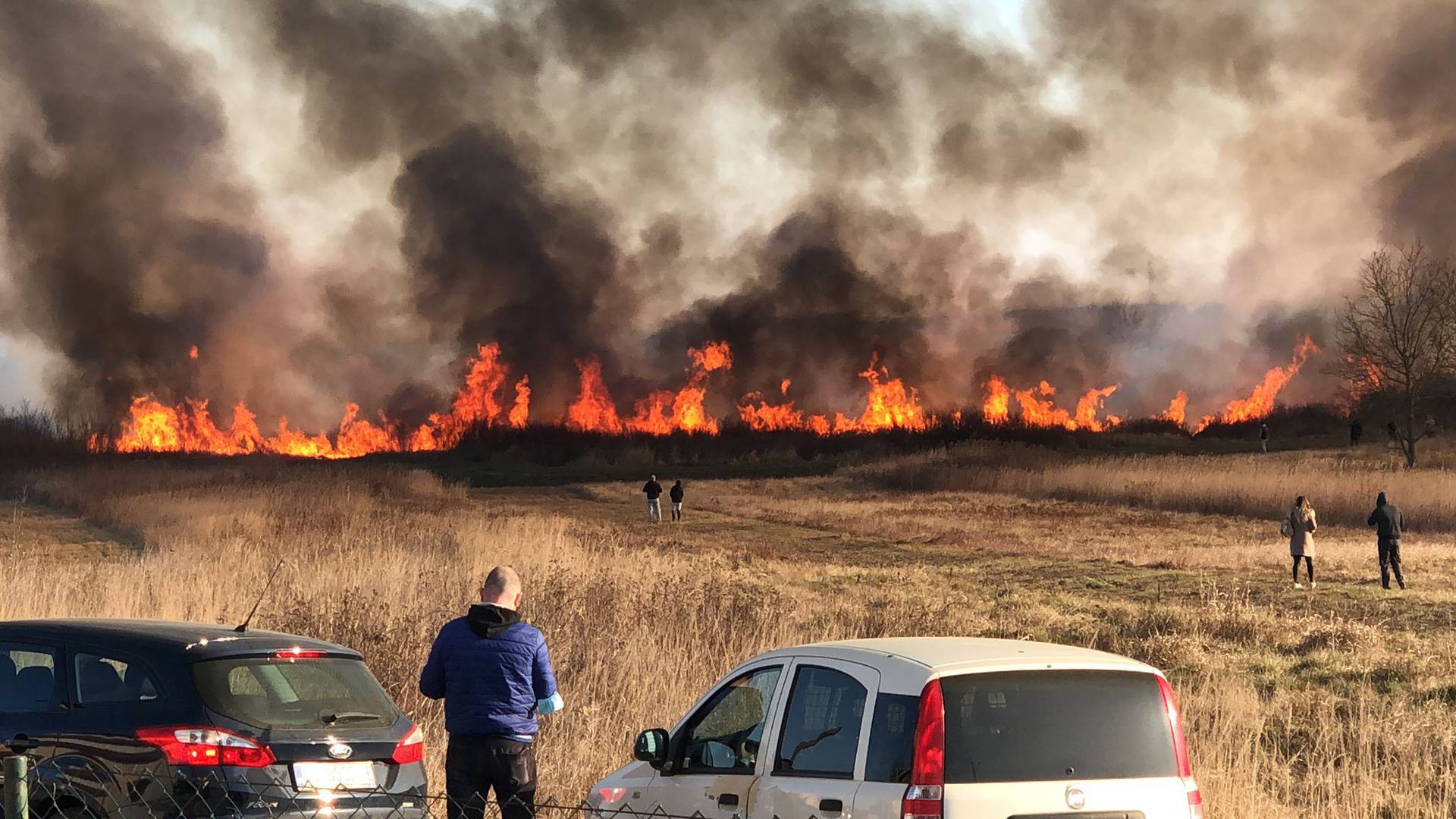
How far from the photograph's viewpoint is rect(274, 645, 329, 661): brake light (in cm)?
690

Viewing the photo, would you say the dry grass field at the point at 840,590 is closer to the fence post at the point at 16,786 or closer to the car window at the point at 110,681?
the car window at the point at 110,681

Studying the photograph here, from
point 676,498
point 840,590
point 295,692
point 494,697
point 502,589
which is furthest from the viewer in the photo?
point 676,498

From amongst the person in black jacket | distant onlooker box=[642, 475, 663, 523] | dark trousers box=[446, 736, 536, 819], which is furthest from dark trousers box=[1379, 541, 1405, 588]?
distant onlooker box=[642, 475, 663, 523]

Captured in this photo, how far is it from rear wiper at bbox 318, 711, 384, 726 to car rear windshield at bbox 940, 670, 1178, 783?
3096 mm

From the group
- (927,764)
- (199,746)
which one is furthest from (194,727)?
(927,764)

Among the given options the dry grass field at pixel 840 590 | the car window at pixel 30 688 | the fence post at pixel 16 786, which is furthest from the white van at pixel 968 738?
the dry grass field at pixel 840 590

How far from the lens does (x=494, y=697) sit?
23.9ft

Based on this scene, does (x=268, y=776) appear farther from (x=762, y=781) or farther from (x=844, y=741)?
(x=844, y=741)

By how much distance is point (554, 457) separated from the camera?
9519cm

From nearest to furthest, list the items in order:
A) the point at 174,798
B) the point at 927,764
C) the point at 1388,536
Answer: the point at 927,764 → the point at 174,798 → the point at 1388,536

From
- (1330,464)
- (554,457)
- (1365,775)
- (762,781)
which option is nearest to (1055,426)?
(554,457)

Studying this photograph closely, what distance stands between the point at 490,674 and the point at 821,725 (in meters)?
2.25

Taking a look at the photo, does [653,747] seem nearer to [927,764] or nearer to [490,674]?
[490,674]

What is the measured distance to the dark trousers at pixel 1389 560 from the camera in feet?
81.0
